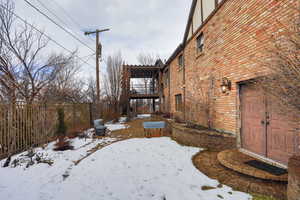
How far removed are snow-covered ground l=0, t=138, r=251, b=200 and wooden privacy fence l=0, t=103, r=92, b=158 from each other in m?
1.05

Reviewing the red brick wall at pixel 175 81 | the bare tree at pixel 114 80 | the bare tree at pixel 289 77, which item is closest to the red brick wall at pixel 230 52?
the bare tree at pixel 289 77

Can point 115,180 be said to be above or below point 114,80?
below

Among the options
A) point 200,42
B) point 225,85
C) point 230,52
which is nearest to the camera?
point 230,52

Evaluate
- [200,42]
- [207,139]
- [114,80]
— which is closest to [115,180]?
[207,139]

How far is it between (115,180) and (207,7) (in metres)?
7.68

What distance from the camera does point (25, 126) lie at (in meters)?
4.72

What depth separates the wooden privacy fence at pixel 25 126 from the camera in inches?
157

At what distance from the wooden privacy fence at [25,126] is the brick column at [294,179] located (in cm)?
613

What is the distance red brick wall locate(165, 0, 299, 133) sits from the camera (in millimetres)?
3236

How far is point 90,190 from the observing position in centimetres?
265

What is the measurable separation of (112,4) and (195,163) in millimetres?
8921

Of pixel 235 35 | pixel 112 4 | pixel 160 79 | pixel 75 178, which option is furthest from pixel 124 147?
pixel 160 79

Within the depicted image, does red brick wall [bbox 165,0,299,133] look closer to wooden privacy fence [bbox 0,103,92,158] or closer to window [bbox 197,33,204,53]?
window [bbox 197,33,204,53]

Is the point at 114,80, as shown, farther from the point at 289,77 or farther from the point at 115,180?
the point at 289,77
